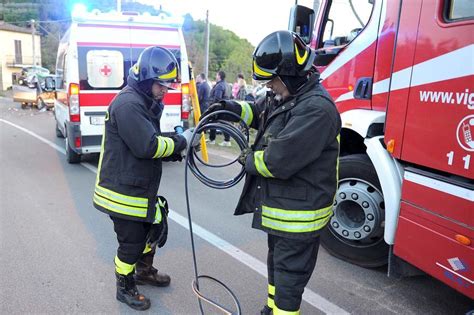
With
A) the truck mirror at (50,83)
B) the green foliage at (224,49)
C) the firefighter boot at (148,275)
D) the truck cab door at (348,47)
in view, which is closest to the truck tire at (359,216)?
the truck cab door at (348,47)

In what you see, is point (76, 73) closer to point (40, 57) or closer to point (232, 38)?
point (40, 57)

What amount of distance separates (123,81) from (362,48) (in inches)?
190

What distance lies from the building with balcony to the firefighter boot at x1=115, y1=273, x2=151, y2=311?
5214cm

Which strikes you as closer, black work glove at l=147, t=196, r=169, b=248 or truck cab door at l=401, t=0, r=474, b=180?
truck cab door at l=401, t=0, r=474, b=180

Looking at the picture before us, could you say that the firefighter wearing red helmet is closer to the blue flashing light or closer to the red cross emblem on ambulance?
the red cross emblem on ambulance

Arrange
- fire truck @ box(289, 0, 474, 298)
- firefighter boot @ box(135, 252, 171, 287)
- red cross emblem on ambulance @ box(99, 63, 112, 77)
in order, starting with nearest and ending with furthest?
1. fire truck @ box(289, 0, 474, 298)
2. firefighter boot @ box(135, 252, 171, 287)
3. red cross emblem on ambulance @ box(99, 63, 112, 77)

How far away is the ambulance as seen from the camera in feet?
22.5

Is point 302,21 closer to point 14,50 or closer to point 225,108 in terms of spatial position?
point 225,108

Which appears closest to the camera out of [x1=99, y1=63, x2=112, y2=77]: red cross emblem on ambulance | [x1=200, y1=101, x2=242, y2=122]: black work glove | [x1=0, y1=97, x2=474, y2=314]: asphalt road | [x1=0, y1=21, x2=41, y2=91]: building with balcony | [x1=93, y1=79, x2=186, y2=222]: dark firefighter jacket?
[x1=93, y1=79, x2=186, y2=222]: dark firefighter jacket

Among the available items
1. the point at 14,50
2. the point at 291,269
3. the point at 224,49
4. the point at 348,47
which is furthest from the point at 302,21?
the point at 224,49

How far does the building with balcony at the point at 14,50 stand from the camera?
49.8 metres

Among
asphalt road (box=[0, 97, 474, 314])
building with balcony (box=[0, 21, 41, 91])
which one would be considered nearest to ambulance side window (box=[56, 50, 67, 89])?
asphalt road (box=[0, 97, 474, 314])

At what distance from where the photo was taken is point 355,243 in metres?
3.68

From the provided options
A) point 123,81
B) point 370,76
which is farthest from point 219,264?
point 123,81
